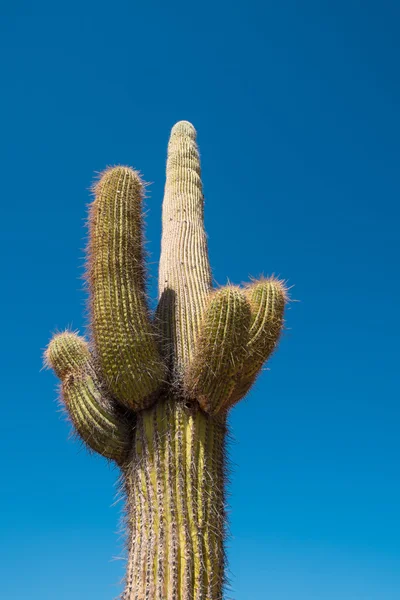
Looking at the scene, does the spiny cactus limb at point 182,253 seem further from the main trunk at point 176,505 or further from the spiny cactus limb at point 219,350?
the main trunk at point 176,505

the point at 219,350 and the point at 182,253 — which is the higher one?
the point at 182,253

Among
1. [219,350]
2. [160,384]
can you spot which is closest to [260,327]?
[219,350]

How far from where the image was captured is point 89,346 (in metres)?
4.79

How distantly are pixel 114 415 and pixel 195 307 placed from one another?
1.04 metres

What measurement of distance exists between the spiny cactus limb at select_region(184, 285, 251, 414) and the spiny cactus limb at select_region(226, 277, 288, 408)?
10 centimetres

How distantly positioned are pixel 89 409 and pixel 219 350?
109 centimetres

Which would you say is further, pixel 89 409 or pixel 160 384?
pixel 89 409

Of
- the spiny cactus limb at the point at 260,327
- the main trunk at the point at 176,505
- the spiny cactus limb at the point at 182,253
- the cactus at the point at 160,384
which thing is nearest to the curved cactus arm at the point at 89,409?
the cactus at the point at 160,384

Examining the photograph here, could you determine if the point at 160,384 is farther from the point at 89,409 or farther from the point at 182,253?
the point at 182,253

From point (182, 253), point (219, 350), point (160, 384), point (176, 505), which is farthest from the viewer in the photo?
point (182, 253)

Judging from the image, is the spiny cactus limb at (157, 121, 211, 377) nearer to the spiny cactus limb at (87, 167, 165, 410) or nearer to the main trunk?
the spiny cactus limb at (87, 167, 165, 410)

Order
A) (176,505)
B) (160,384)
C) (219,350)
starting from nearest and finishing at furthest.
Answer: (176,505), (219,350), (160,384)

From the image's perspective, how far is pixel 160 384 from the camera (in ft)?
14.5

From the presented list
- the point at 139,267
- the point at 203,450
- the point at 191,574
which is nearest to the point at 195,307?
the point at 139,267
